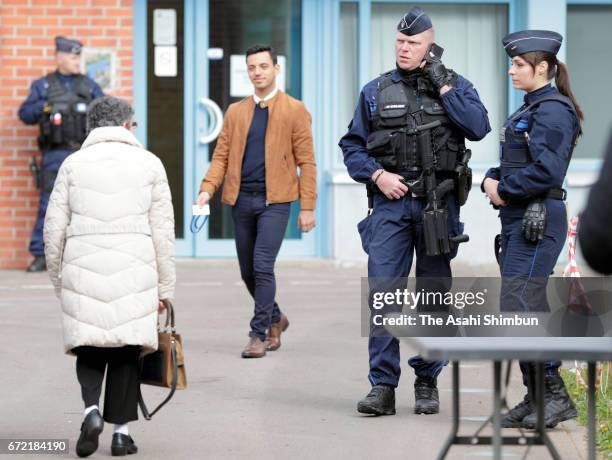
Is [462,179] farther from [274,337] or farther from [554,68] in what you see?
[274,337]

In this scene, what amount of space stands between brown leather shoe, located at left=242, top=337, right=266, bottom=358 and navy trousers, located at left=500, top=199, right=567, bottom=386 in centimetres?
257

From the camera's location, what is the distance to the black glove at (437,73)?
279 inches

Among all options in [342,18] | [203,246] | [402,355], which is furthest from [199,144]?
[402,355]

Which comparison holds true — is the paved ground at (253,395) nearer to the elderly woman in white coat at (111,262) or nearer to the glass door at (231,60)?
the elderly woman in white coat at (111,262)

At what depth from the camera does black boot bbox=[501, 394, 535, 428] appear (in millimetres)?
6863

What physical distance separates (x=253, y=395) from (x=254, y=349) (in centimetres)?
123

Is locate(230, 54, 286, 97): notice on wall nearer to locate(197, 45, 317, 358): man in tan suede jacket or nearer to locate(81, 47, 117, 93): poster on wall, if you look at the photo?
locate(81, 47, 117, 93): poster on wall

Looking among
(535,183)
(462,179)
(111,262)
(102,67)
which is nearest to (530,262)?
(535,183)

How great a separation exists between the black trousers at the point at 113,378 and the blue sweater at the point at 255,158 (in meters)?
2.93

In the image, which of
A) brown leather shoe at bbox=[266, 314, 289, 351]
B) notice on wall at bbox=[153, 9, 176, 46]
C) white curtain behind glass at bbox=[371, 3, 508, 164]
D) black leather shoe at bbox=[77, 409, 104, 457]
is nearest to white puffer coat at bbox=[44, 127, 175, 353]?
black leather shoe at bbox=[77, 409, 104, 457]

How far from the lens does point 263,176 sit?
30.0 feet

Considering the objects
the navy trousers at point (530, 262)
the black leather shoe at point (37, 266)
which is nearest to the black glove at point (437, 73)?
the navy trousers at point (530, 262)

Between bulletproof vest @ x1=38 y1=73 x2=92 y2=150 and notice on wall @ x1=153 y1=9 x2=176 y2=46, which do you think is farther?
notice on wall @ x1=153 y1=9 x2=176 y2=46

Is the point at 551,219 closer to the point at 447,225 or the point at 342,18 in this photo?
the point at 447,225
